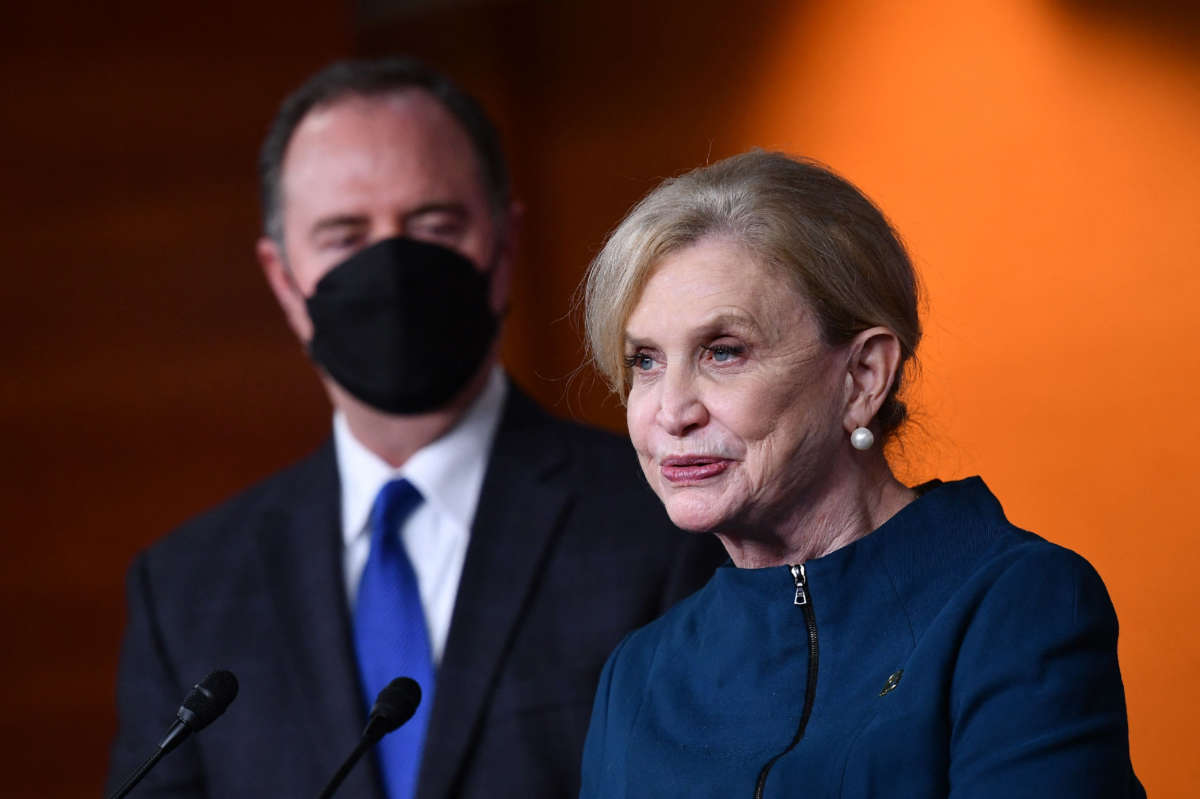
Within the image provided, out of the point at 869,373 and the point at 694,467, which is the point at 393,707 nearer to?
the point at 694,467

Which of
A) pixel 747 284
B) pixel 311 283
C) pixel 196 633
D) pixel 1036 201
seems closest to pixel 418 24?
pixel 311 283

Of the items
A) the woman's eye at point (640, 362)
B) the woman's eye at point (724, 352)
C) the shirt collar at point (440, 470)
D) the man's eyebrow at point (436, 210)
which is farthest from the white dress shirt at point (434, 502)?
the woman's eye at point (724, 352)

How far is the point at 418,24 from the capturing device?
421cm

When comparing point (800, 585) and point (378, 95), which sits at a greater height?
point (378, 95)

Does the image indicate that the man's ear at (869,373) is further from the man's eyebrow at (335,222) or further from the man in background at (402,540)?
the man's eyebrow at (335,222)

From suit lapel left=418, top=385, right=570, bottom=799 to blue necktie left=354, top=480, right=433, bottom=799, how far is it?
43 mm

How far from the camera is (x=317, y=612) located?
96.3 inches

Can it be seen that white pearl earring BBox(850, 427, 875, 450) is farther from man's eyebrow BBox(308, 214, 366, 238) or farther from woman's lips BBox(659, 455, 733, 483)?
man's eyebrow BBox(308, 214, 366, 238)

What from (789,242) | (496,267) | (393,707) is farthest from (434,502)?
(789,242)

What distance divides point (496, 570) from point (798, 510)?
86 centimetres

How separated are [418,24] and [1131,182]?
264 centimetres

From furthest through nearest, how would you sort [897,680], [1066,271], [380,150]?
[380,150] → [1066,271] → [897,680]

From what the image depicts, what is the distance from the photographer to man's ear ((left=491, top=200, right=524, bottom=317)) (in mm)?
2643

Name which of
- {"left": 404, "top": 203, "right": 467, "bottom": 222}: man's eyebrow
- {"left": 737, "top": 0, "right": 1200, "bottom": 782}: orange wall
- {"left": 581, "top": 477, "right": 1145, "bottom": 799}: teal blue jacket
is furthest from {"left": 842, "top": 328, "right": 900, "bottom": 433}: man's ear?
{"left": 404, "top": 203, "right": 467, "bottom": 222}: man's eyebrow
